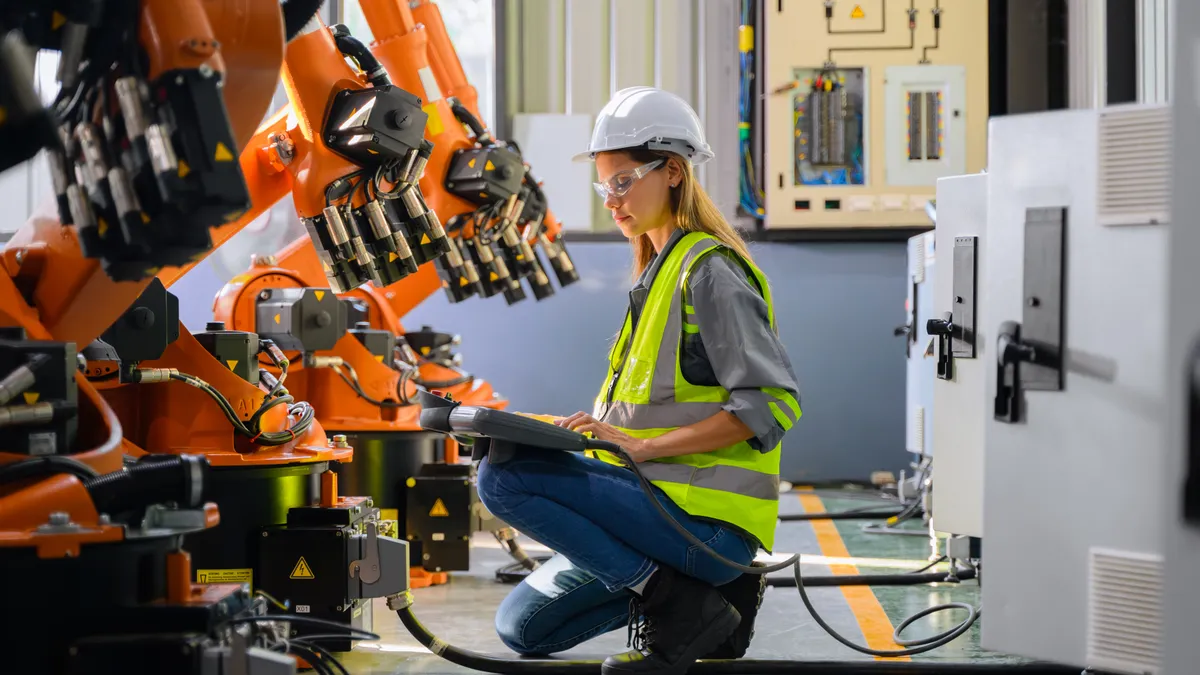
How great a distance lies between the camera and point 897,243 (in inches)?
288

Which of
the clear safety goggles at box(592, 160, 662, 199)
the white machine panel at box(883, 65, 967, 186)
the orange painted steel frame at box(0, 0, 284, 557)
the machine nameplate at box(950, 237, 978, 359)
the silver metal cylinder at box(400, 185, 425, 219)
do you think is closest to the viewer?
the orange painted steel frame at box(0, 0, 284, 557)

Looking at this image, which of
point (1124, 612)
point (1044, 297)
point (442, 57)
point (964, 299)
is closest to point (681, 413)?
point (1044, 297)

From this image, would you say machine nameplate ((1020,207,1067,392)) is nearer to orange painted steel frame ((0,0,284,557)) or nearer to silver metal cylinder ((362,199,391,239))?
orange painted steel frame ((0,0,284,557))

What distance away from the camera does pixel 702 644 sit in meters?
2.54

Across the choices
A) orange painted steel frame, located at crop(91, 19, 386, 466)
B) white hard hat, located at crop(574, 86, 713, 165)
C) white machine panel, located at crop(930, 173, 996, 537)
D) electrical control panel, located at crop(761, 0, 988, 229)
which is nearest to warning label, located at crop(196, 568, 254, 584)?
orange painted steel frame, located at crop(91, 19, 386, 466)

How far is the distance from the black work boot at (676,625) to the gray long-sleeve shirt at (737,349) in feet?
1.17

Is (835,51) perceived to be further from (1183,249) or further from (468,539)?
(1183,249)

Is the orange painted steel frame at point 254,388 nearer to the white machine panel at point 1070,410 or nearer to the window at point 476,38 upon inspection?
the white machine panel at point 1070,410

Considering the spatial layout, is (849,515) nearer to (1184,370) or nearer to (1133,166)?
(1133,166)

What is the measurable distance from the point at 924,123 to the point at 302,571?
555 cm

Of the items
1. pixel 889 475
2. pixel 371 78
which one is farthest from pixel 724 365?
pixel 889 475

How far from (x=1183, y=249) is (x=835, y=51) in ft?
20.5

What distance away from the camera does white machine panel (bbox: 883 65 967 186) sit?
23.5 feet

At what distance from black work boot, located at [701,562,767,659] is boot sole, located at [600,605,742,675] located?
0.17 metres
